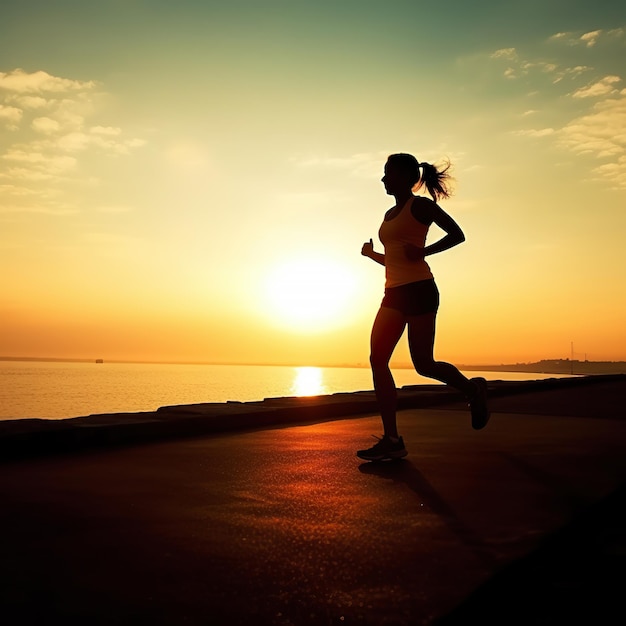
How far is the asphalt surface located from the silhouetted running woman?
50 centimetres

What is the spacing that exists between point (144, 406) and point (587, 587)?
74.2m

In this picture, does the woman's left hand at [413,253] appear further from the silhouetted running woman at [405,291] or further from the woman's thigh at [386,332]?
the woman's thigh at [386,332]

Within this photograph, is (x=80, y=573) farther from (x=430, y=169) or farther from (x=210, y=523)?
A: (x=430, y=169)

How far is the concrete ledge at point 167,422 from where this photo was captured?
5406 millimetres

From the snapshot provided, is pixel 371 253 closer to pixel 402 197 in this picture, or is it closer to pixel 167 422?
pixel 402 197

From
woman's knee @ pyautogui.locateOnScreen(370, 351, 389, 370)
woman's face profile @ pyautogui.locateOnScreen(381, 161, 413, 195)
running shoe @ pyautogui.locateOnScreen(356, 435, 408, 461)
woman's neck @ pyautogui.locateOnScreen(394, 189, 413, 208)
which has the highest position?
woman's face profile @ pyautogui.locateOnScreen(381, 161, 413, 195)

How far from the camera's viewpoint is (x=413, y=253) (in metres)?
5.25

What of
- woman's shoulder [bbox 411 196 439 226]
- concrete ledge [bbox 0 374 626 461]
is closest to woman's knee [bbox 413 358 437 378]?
woman's shoulder [bbox 411 196 439 226]

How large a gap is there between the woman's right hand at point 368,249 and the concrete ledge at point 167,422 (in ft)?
7.67

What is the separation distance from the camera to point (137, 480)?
14.0 feet

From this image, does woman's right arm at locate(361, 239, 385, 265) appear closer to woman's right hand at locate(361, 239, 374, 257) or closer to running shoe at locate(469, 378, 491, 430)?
woman's right hand at locate(361, 239, 374, 257)

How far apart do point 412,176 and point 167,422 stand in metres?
3.04

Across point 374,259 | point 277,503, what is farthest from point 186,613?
point 374,259

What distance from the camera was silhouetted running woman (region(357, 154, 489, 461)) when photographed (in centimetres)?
528
